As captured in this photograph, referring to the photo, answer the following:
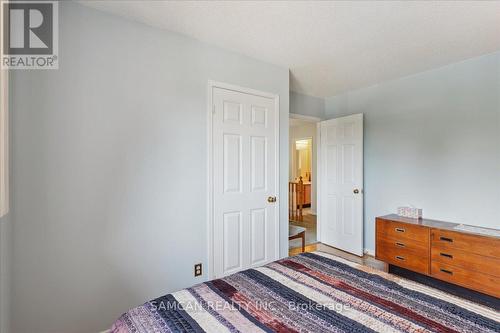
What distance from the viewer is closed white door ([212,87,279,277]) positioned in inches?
95.1

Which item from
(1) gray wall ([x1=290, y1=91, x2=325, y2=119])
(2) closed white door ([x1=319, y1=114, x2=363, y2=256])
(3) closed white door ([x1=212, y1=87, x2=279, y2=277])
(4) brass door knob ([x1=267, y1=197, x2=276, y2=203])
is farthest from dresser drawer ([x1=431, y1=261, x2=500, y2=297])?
(1) gray wall ([x1=290, y1=91, x2=325, y2=119])

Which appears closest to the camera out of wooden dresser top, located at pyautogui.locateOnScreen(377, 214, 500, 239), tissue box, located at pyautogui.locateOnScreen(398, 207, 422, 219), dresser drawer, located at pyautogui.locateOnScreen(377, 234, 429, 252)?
wooden dresser top, located at pyautogui.locateOnScreen(377, 214, 500, 239)

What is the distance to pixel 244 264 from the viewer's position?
8.49 feet

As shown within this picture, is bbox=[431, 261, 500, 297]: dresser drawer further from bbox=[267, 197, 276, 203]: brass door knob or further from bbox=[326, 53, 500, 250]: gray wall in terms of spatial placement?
bbox=[267, 197, 276, 203]: brass door knob

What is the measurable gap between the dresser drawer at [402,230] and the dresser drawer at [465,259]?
15cm

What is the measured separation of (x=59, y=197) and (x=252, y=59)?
2.13 meters

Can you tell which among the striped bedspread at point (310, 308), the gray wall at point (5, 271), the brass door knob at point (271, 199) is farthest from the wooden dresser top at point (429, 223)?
the gray wall at point (5, 271)

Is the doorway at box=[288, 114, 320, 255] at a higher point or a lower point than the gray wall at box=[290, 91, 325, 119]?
lower

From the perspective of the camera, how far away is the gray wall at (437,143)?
2555 mm

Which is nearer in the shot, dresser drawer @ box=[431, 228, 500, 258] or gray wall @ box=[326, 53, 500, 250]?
dresser drawer @ box=[431, 228, 500, 258]

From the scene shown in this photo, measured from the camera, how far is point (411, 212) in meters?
3.02

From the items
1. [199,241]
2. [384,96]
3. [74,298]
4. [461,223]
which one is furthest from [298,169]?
[74,298]

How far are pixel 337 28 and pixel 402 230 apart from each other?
224cm

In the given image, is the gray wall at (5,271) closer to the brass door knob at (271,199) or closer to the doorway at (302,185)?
the brass door knob at (271,199)
